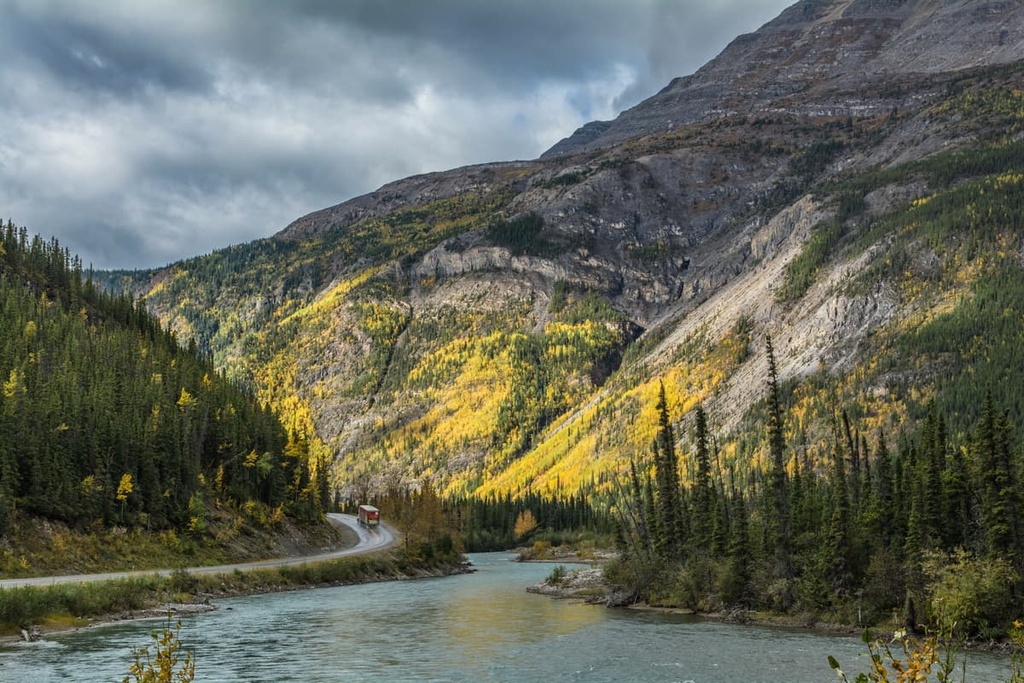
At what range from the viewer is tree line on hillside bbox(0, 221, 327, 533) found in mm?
85000

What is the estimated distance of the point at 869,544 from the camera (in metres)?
70.8

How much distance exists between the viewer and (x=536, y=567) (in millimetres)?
156250

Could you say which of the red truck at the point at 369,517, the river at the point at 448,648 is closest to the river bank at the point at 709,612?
the river at the point at 448,648

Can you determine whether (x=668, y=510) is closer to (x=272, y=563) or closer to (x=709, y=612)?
(x=709, y=612)

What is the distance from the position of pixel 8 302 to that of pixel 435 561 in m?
72.8

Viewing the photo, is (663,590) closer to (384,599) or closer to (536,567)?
(384,599)

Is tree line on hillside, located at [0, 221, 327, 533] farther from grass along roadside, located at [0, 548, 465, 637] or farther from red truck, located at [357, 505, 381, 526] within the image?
red truck, located at [357, 505, 381, 526]

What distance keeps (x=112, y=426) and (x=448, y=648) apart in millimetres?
57076

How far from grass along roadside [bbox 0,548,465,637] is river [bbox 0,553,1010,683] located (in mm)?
2253

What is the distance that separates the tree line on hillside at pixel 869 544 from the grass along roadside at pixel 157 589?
108ft

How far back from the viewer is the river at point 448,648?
147ft

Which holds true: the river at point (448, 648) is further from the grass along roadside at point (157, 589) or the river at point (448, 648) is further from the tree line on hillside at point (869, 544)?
the tree line on hillside at point (869, 544)

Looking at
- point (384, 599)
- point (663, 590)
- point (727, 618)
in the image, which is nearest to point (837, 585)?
point (727, 618)

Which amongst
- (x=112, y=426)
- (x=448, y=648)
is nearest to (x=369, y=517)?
(x=112, y=426)
